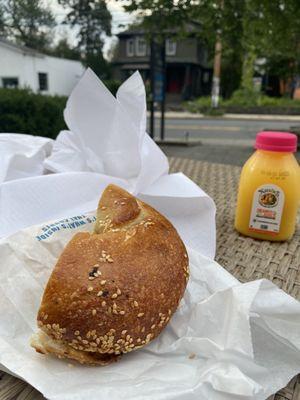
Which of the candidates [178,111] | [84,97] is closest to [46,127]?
[84,97]

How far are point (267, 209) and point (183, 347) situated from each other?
52 centimetres

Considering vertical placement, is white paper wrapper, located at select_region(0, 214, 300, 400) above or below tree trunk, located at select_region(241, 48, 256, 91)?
below

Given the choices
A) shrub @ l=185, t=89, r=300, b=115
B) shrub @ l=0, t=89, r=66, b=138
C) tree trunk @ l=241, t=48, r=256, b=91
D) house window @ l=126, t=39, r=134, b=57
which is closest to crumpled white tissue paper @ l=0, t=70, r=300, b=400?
shrub @ l=0, t=89, r=66, b=138

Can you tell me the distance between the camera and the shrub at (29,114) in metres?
3.65

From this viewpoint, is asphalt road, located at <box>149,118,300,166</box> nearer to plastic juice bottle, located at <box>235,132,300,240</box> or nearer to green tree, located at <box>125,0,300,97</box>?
Answer: green tree, located at <box>125,0,300,97</box>

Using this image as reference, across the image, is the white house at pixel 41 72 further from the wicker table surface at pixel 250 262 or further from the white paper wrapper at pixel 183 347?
the white paper wrapper at pixel 183 347

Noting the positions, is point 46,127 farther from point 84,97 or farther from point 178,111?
point 178,111

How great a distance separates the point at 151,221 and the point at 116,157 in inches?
13.7

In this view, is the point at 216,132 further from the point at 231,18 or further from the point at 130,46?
the point at 130,46

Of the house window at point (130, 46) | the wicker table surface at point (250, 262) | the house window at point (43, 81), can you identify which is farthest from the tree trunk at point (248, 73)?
the wicker table surface at point (250, 262)

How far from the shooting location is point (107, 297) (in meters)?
0.55

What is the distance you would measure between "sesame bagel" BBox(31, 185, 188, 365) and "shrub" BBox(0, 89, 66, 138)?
10.4 feet

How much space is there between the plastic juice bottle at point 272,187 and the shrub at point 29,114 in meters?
2.99

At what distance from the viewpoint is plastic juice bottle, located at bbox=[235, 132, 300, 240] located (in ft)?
3.11
